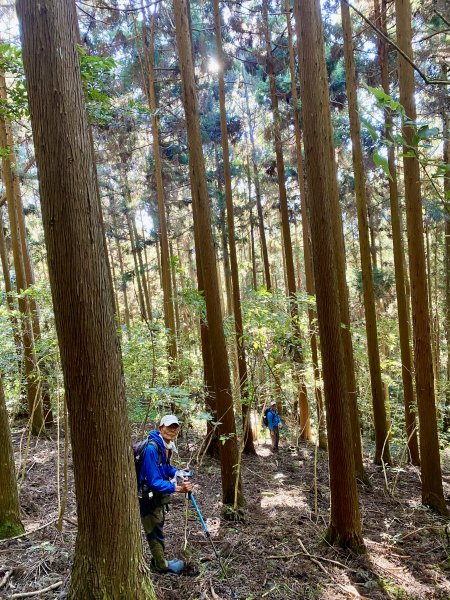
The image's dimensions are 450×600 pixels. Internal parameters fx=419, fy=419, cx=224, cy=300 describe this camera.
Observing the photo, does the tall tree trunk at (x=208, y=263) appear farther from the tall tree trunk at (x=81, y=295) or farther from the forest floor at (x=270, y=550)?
the tall tree trunk at (x=81, y=295)

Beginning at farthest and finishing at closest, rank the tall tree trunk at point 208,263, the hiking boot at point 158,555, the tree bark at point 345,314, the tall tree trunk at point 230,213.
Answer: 1. the tall tree trunk at point 230,213
2. the tree bark at point 345,314
3. the tall tree trunk at point 208,263
4. the hiking boot at point 158,555

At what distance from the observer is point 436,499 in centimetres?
753

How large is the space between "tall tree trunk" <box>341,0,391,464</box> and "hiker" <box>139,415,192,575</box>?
6.40 meters

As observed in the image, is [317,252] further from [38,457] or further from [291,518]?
[38,457]

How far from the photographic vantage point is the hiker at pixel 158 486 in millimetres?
4289

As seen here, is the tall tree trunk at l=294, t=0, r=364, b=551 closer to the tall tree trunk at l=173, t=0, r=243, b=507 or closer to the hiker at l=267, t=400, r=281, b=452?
the tall tree trunk at l=173, t=0, r=243, b=507

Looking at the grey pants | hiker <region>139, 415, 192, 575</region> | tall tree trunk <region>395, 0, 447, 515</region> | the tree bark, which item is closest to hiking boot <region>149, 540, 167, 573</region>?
hiker <region>139, 415, 192, 575</region>

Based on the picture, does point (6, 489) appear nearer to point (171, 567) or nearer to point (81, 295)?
point (171, 567)

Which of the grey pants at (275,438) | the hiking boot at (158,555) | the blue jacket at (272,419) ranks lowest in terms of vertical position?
the grey pants at (275,438)

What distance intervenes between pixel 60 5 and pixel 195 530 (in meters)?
6.18

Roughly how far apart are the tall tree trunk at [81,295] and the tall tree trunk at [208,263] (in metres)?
4.01

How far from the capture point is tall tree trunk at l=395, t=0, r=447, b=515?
6984 mm

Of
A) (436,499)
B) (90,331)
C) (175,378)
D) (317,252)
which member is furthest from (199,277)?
(90,331)

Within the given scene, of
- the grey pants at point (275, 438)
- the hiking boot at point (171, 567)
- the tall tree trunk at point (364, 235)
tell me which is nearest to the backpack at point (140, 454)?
the hiking boot at point (171, 567)
